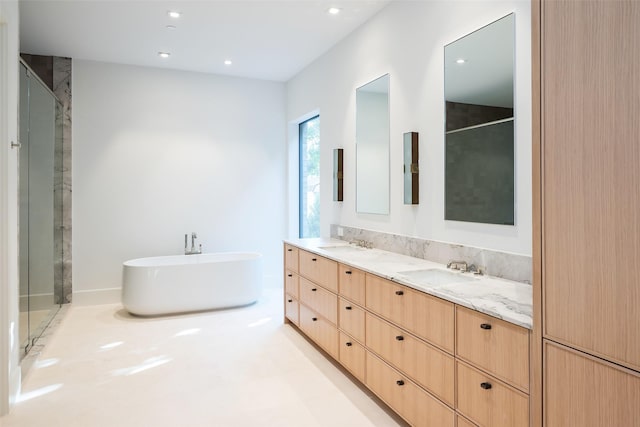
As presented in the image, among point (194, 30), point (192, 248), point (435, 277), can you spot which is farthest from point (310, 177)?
point (435, 277)

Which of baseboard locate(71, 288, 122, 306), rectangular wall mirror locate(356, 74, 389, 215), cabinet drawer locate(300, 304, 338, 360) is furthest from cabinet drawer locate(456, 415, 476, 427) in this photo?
baseboard locate(71, 288, 122, 306)

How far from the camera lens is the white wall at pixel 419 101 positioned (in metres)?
2.19

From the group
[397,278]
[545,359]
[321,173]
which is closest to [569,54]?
[545,359]

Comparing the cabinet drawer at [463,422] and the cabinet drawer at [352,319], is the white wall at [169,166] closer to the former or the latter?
the cabinet drawer at [352,319]

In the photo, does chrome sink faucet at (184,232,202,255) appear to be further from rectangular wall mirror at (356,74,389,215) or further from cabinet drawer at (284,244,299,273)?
rectangular wall mirror at (356,74,389,215)

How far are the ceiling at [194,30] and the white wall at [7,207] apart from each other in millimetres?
1104

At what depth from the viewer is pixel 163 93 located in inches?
203

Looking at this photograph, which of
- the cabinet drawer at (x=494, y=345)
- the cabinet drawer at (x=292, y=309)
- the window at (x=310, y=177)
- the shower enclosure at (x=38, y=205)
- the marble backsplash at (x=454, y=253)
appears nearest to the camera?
the cabinet drawer at (x=494, y=345)

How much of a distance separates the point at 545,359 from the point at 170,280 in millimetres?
3779

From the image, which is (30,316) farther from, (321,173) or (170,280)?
(321,173)

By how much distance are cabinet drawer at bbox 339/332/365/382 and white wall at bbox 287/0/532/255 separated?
2.94 feet

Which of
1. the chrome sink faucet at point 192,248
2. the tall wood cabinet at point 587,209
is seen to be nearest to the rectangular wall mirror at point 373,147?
the tall wood cabinet at point 587,209

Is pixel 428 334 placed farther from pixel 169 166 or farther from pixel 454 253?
pixel 169 166

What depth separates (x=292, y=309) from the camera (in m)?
3.96
